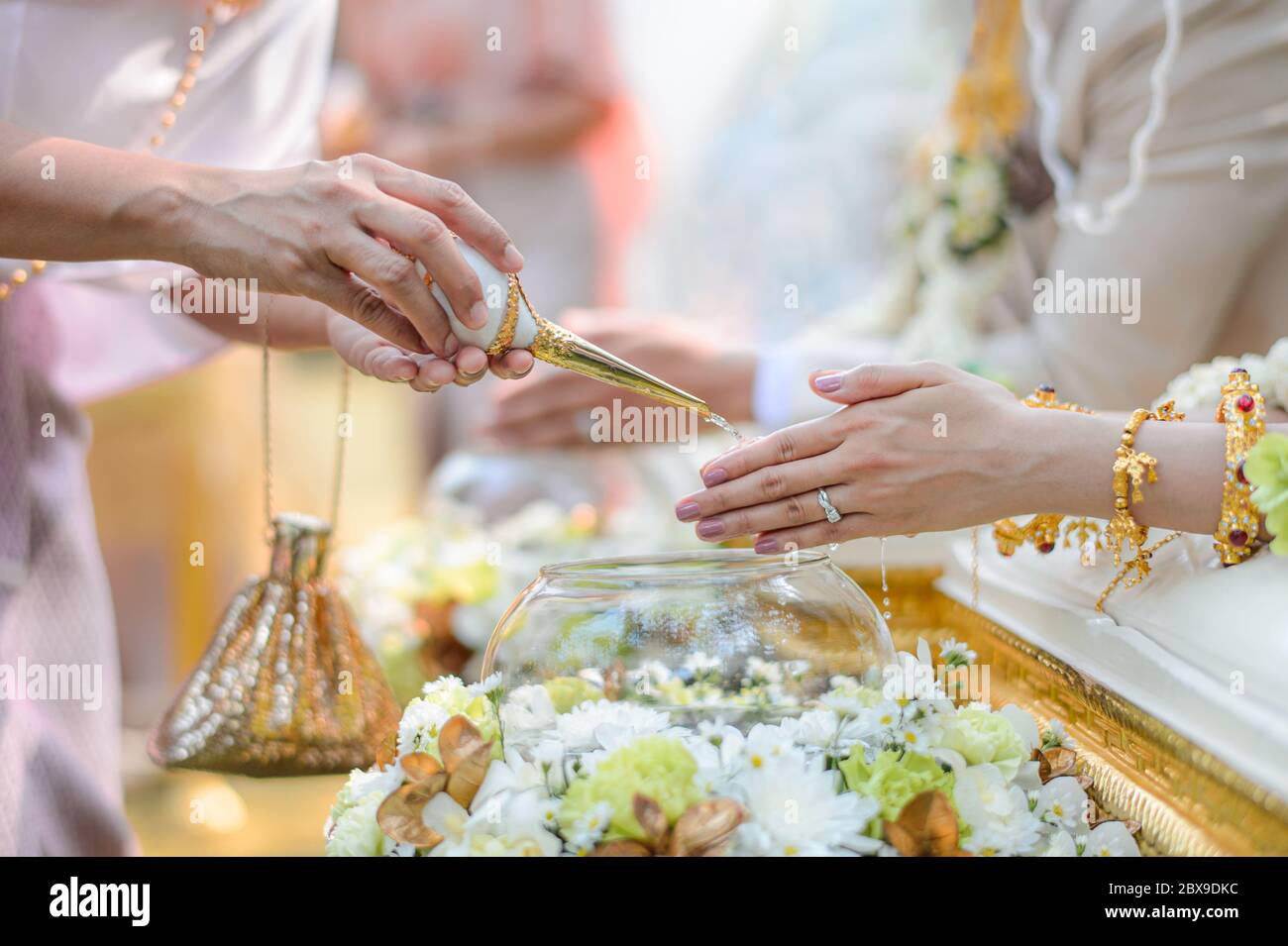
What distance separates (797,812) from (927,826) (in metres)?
0.08

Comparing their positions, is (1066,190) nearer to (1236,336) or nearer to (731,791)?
(1236,336)

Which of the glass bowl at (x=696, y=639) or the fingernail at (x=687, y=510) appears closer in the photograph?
the glass bowl at (x=696, y=639)

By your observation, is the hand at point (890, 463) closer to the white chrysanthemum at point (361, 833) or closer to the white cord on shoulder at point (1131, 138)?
the white chrysanthemum at point (361, 833)

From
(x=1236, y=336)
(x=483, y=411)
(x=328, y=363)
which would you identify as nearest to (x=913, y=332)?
(x=1236, y=336)

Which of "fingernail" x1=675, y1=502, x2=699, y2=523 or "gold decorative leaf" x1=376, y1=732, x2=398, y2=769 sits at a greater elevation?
"fingernail" x1=675, y1=502, x2=699, y2=523

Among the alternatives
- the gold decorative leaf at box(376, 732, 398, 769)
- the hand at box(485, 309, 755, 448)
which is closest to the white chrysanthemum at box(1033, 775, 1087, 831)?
the gold decorative leaf at box(376, 732, 398, 769)

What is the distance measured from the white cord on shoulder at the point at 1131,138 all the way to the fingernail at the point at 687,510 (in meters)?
0.86

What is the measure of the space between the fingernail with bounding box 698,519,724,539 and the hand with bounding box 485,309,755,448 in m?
0.83

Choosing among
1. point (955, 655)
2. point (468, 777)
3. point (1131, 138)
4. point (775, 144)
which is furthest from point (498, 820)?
point (775, 144)

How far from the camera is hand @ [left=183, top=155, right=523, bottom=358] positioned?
0.79 m

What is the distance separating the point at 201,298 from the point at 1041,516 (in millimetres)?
905

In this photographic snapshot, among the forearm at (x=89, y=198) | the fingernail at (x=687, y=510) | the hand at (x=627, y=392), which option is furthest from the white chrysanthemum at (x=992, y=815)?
the hand at (x=627, y=392)

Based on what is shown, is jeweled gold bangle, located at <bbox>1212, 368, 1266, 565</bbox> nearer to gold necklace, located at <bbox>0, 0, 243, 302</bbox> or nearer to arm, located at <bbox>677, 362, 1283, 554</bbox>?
arm, located at <bbox>677, 362, 1283, 554</bbox>

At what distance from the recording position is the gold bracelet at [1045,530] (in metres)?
1.02
